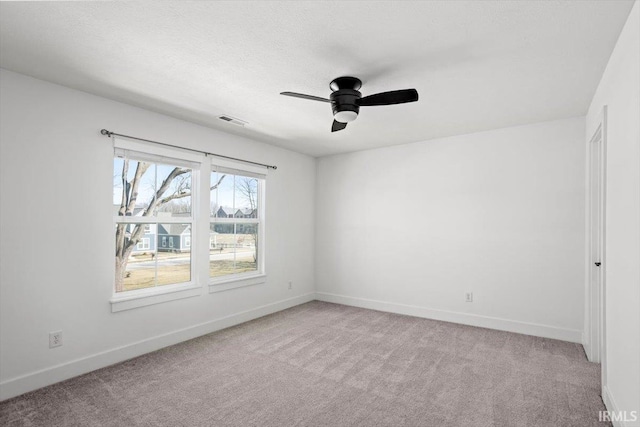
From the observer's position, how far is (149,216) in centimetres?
359

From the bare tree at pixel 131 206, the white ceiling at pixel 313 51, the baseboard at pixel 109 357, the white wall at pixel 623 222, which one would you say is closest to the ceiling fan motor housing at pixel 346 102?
the white ceiling at pixel 313 51

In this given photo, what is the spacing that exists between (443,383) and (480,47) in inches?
103

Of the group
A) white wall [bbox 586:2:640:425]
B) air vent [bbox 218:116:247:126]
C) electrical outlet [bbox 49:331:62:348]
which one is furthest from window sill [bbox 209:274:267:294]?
white wall [bbox 586:2:640:425]

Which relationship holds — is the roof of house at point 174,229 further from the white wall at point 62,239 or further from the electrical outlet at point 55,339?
the electrical outlet at point 55,339

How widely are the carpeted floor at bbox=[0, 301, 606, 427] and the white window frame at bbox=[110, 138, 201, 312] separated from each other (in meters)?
0.56

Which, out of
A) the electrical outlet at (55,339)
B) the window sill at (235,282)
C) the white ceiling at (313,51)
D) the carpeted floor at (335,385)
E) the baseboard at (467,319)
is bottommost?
the carpeted floor at (335,385)

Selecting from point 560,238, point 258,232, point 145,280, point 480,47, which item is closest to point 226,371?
point 145,280

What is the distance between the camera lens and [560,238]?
12.5 ft

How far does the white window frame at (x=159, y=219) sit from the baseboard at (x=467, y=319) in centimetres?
252

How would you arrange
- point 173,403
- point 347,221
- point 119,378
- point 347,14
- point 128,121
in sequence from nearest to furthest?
1. point 347,14
2. point 173,403
3. point 119,378
4. point 128,121
5. point 347,221

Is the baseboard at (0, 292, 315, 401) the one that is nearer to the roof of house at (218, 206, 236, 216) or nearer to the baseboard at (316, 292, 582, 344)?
the roof of house at (218, 206, 236, 216)

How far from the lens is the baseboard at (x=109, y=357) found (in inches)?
102

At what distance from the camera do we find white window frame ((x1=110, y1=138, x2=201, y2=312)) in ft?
10.8

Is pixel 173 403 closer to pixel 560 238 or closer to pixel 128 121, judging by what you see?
pixel 128 121
